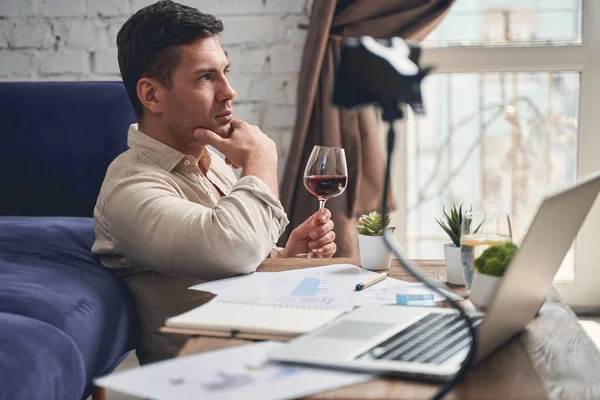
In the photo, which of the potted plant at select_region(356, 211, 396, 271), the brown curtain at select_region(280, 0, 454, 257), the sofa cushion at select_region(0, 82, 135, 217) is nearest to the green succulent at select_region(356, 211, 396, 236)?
the potted plant at select_region(356, 211, 396, 271)

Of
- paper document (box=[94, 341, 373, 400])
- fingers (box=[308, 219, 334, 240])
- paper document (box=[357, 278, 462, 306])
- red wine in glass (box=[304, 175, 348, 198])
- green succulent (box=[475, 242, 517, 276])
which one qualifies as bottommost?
fingers (box=[308, 219, 334, 240])

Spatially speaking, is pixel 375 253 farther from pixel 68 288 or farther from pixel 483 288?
pixel 68 288

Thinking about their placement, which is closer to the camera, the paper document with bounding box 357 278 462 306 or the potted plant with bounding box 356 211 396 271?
the paper document with bounding box 357 278 462 306

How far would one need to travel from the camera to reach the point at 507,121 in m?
2.96

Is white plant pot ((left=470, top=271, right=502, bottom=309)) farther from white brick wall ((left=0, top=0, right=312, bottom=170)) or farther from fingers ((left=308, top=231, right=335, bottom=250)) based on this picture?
white brick wall ((left=0, top=0, right=312, bottom=170))

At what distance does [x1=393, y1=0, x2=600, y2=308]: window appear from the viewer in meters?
2.74

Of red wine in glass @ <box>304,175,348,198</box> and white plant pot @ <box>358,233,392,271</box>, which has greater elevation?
red wine in glass @ <box>304,175,348,198</box>

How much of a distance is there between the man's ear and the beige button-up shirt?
0.29ft

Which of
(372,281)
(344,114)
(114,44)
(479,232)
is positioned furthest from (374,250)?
(114,44)

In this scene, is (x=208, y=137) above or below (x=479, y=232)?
above

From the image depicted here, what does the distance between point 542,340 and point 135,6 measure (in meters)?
2.23

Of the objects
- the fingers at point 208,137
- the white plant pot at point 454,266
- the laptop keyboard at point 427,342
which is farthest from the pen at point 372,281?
the fingers at point 208,137

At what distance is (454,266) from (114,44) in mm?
1925

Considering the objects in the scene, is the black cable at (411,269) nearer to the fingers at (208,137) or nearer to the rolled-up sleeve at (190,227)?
the rolled-up sleeve at (190,227)
